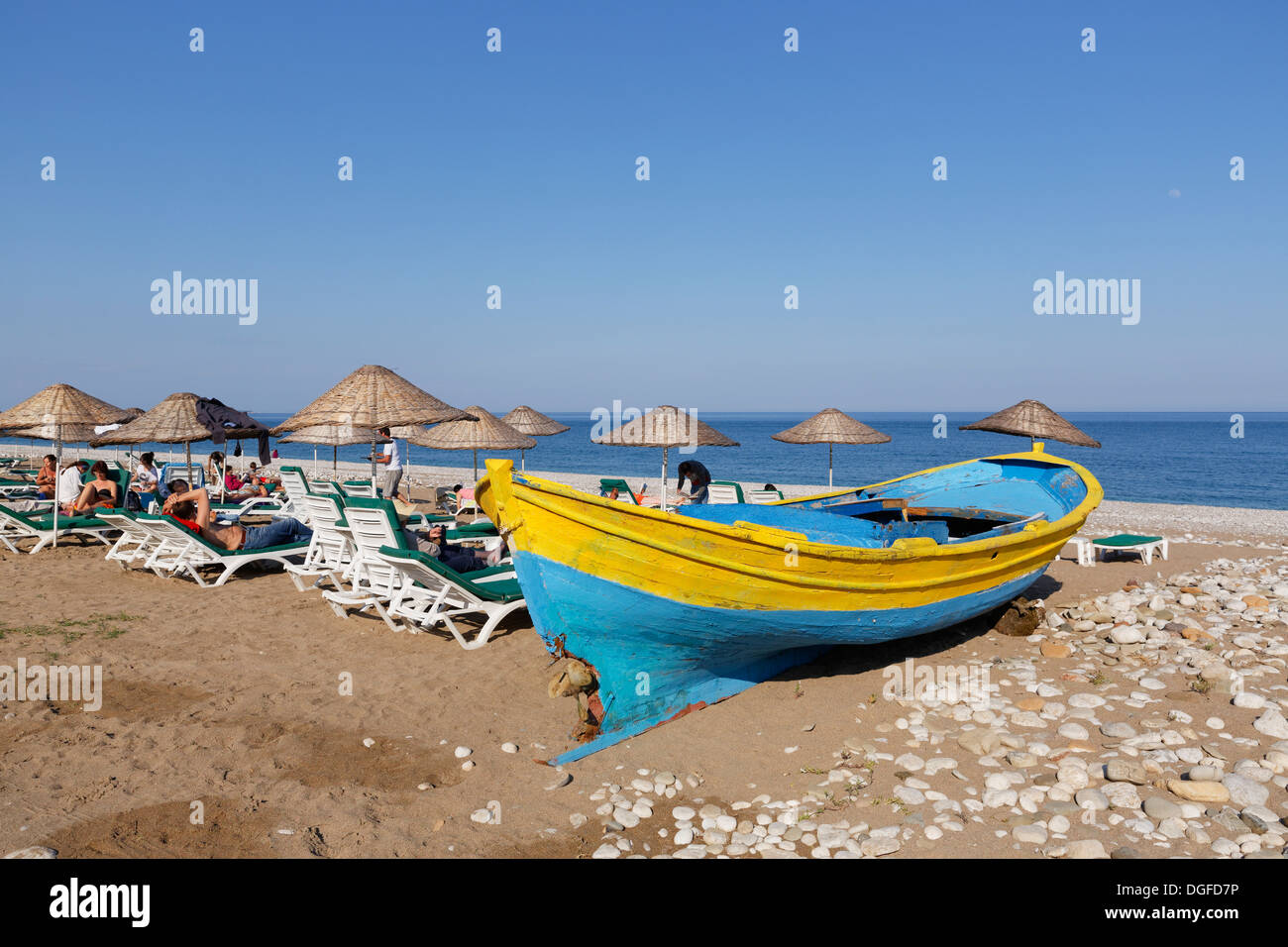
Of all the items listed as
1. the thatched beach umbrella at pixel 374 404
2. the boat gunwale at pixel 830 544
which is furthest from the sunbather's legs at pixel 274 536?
the boat gunwale at pixel 830 544

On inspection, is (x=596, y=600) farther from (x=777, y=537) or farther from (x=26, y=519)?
(x=26, y=519)

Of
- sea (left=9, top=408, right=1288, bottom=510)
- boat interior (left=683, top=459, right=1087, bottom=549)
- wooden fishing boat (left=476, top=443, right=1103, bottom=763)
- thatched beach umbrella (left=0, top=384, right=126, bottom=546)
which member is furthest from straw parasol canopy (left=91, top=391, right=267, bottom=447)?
sea (left=9, top=408, right=1288, bottom=510)

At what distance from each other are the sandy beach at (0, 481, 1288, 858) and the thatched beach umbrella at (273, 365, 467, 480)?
11.2ft

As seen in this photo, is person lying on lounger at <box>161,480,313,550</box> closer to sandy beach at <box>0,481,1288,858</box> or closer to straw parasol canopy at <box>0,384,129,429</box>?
sandy beach at <box>0,481,1288,858</box>

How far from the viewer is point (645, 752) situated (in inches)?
189

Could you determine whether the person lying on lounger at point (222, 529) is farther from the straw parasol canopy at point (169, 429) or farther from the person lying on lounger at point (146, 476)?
the person lying on lounger at point (146, 476)

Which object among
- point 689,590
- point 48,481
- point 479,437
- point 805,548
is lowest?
point 689,590

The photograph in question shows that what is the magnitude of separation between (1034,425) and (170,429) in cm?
1338

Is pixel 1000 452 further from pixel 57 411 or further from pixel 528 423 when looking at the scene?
pixel 57 411

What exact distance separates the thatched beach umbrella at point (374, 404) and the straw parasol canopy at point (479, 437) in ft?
13.0

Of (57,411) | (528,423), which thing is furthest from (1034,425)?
(57,411)

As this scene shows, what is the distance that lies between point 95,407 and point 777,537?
1297 centimetres
